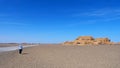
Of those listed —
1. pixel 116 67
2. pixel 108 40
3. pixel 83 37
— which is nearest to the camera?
pixel 116 67

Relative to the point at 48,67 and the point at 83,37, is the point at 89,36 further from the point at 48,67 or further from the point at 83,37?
the point at 48,67

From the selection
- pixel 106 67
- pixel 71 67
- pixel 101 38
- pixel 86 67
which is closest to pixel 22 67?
pixel 71 67

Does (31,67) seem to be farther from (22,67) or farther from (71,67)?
(71,67)

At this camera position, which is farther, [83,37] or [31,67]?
[83,37]

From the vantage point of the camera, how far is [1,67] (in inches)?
514

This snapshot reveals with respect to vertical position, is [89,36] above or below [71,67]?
above

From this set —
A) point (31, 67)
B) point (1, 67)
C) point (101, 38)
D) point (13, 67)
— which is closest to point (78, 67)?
point (31, 67)

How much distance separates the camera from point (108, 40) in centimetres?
13212

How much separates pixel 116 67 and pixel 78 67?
283 centimetres

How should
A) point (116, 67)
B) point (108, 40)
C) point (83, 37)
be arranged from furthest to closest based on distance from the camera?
1. point (83, 37)
2. point (108, 40)
3. point (116, 67)

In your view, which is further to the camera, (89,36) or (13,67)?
(89,36)

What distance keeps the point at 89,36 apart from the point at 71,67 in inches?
5158

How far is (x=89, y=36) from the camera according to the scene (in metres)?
142

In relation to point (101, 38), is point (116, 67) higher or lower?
lower
